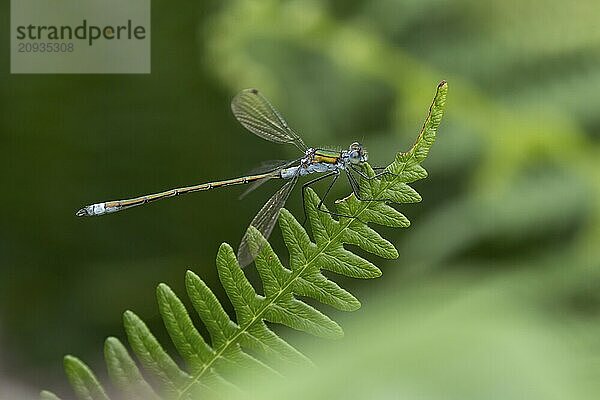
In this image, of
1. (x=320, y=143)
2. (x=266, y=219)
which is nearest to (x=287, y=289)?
(x=266, y=219)

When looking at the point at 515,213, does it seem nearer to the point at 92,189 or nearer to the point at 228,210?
the point at 228,210

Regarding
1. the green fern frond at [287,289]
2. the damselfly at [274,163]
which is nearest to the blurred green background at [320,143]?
the damselfly at [274,163]

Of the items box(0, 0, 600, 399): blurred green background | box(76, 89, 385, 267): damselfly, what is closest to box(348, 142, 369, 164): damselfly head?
box(76, 89, 385, 267): damselfly

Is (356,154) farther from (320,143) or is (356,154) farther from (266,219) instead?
(320,143)

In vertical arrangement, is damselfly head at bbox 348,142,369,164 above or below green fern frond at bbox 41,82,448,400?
above

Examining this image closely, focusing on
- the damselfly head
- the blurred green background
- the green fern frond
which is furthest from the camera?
the blurred green background

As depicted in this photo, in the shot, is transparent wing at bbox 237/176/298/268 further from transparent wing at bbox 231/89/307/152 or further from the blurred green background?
the blurred green background
